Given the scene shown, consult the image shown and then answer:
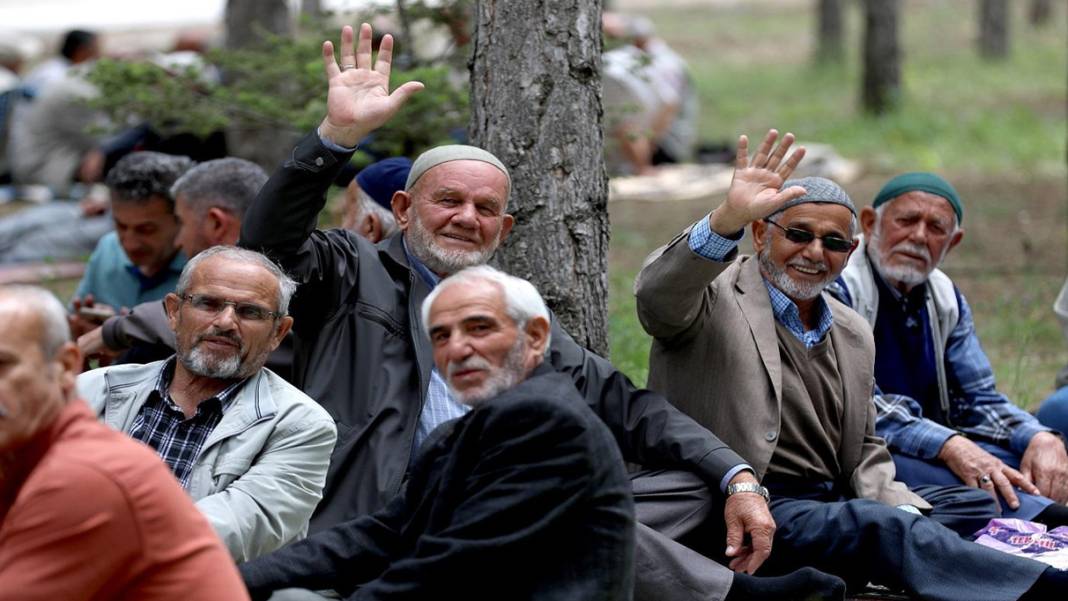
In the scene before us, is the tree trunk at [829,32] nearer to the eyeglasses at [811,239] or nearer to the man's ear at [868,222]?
the man's ear at [868,222]

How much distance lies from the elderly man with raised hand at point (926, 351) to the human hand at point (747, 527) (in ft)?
4.34

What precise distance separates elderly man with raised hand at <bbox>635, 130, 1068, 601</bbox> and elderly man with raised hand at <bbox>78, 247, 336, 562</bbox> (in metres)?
1.21

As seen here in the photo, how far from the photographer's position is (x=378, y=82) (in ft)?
15.7

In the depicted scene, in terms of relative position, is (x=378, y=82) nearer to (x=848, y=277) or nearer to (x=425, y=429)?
(x=425, y=429)

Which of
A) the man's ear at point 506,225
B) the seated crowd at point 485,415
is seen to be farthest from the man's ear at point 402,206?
the man's ear at point 506,225

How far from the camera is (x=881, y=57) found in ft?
58.0

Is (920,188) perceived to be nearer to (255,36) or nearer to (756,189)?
(756,189)

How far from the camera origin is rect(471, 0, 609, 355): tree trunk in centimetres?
551

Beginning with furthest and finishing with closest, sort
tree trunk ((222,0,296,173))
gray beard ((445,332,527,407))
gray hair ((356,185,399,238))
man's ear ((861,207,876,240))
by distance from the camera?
1. tree trunk ((222,0,296,173))
2. man's ear ((861,207,876,240))
3. gray hair ((356,185,399,238))
4. gray beard ((445,332,527,407))

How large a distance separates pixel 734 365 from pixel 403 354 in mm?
1120

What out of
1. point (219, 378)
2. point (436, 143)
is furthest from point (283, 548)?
point (436, 143)

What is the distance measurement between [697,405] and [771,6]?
3320 cm

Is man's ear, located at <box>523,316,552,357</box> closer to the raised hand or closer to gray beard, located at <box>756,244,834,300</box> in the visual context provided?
the raised hand

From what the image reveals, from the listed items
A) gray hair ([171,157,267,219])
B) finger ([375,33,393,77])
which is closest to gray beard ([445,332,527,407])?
finger ([375,33,393,77])
